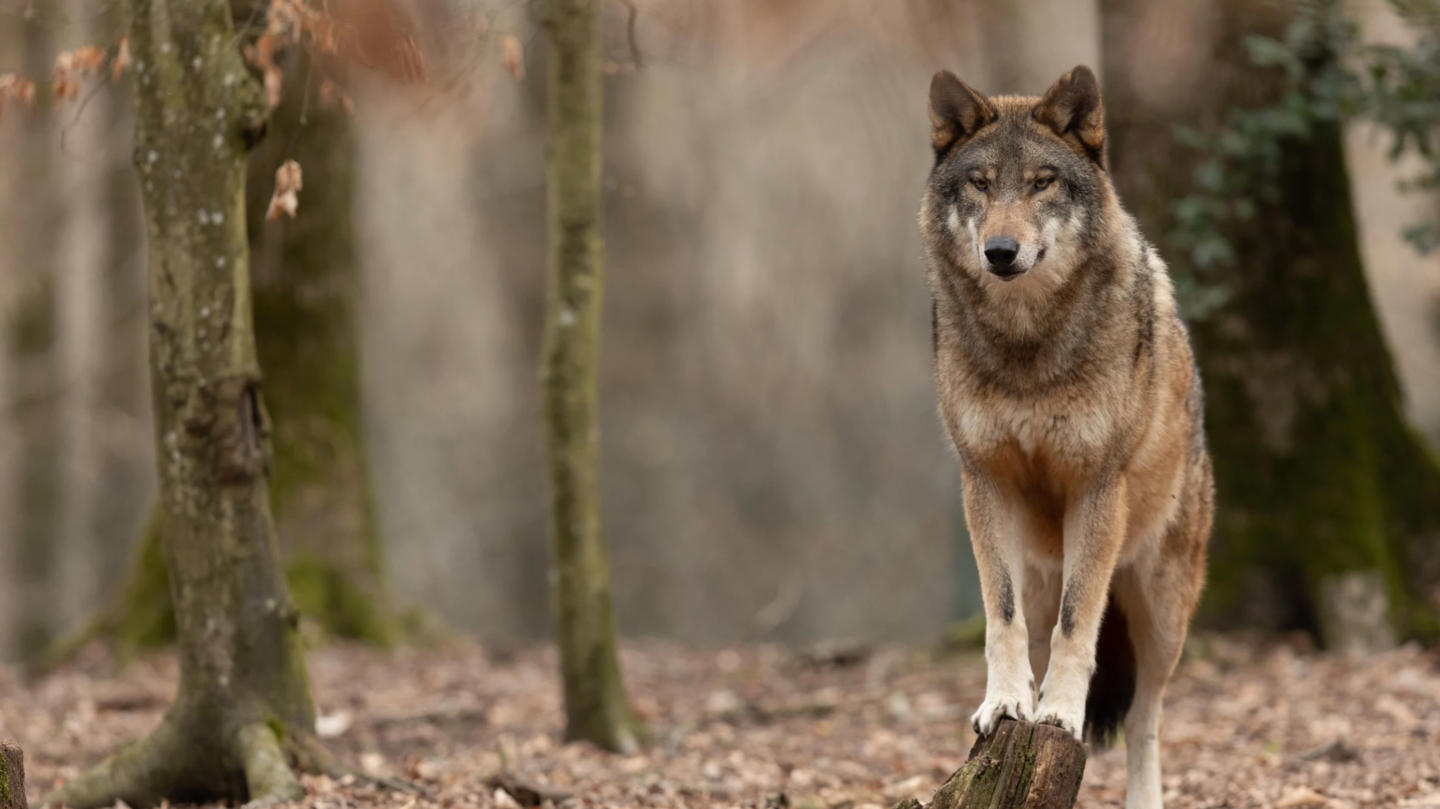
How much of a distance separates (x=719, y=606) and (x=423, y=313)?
6.17 m

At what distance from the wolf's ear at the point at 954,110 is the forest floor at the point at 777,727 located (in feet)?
8.49

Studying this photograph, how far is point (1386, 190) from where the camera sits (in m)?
18.9

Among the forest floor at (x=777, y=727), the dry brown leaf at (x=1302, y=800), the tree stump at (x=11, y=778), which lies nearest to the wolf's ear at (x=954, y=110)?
the forest floor at (x=777, y=727)

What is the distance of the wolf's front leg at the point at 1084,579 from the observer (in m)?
4.56

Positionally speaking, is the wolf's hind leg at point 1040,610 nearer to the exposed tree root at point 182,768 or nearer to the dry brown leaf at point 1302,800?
the dry brown leaf at point 1302,800

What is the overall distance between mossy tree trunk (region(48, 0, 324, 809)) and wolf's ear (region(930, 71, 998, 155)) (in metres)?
2.68

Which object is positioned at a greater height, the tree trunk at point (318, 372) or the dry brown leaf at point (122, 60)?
the dry brown leaf at point (122, 60)

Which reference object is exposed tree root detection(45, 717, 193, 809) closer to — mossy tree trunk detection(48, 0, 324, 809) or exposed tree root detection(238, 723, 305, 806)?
mossy tree trunk detection(48, 0, 324, 809)

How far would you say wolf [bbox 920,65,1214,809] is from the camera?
4605mm

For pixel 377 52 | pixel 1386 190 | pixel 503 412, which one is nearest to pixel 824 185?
pixel 503 412

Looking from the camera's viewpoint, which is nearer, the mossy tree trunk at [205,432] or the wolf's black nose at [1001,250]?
the wolf's black nose at [1001,250]

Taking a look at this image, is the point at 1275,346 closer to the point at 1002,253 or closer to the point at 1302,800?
the point at 1302,800

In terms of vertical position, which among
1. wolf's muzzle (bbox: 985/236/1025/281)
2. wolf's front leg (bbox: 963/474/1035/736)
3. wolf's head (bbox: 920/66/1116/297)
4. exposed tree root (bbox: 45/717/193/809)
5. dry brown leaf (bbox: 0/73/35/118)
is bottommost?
exposed tree root (bbox: 45/717/193/809)

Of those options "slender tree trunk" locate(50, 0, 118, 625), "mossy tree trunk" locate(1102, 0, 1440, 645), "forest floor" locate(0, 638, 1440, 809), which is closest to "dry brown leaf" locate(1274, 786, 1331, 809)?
"forest floor" locate(0, 638, 1440, 809)
